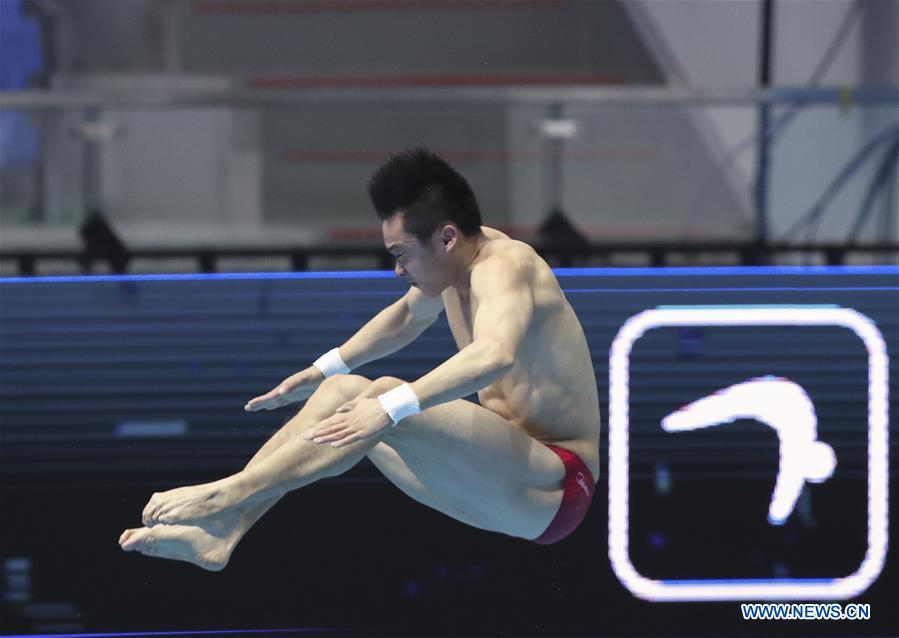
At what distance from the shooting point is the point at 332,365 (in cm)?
323

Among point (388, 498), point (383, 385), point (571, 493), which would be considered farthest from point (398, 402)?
point (388, 498)

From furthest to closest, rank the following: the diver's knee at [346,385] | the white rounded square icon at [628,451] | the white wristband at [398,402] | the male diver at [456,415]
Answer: the white rounded square icon at [628,451], the diver's knee at [346,385], the male diver at [456,415], the white wristband at [398,402]

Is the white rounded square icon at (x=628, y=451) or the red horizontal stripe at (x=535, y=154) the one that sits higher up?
the red horizontal stripe at (x=535, y=154)

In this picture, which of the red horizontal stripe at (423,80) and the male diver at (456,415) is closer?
the male diver at (456,415)

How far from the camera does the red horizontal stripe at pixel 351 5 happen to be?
4379 mm

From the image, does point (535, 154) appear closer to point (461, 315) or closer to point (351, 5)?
point (351, 5)

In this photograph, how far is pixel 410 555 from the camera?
155 inches

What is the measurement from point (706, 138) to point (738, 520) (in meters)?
1.27

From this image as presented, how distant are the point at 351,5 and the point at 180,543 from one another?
93.8 inches

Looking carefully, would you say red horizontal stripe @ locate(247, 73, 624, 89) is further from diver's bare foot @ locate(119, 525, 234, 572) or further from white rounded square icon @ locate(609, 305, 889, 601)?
diver's bare foot @ locate(119, 525, 234, 572)

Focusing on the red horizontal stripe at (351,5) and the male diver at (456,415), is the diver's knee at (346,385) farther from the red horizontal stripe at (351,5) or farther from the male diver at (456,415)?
the red horizontal stripe at (351,5)

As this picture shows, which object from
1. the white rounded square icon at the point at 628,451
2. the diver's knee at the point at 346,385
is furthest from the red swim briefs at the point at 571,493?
the white rounded square icon at the point at 628,451

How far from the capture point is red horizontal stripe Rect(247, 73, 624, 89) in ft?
14.3

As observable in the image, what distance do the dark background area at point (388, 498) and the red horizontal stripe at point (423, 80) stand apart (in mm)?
859
